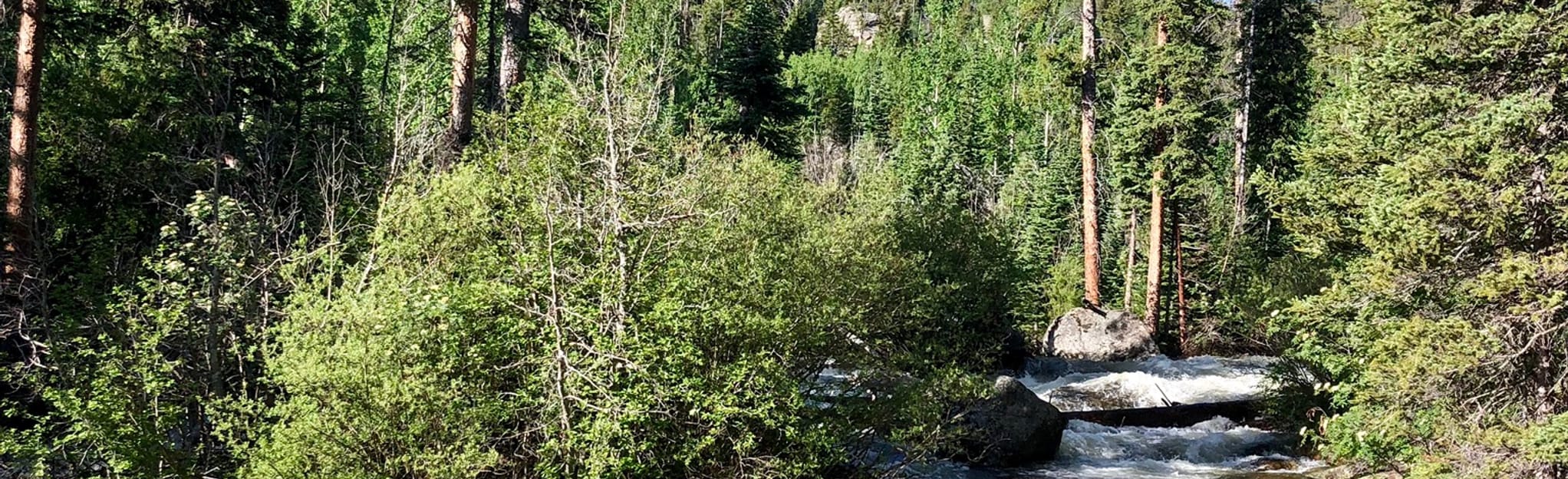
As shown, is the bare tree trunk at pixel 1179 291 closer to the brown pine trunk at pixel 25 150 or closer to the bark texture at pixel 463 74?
the bark texture at pixel 463 74

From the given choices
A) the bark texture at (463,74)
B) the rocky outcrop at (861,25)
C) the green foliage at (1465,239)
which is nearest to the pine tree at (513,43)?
the bark texture at (463,74)

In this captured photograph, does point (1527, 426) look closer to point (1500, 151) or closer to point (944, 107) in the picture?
point (1500, 151)

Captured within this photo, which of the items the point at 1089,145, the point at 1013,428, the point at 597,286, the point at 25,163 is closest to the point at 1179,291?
the point at 1089,145

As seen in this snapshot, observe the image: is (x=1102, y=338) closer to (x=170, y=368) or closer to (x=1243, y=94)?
(x=1243, y=94)

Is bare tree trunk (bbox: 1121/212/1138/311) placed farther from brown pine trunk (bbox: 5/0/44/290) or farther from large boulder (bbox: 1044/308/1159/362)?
brown pine trunk (bbox: 5/0/44/290)

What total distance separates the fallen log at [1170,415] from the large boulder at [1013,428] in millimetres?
1738

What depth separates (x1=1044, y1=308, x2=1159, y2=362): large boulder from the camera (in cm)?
2097

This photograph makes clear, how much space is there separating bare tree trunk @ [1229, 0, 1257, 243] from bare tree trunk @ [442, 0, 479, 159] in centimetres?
1949

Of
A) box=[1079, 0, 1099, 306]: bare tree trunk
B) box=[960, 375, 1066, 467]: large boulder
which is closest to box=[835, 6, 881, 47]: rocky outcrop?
box=[1079, 0, 1099, 306]: bare tree trunk

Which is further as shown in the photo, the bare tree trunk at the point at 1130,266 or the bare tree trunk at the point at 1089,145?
the bare tree trunk at the point at 1130,266

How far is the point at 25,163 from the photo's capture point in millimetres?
9859

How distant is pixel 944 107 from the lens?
6625 cm

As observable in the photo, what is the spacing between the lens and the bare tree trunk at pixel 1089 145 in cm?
2105

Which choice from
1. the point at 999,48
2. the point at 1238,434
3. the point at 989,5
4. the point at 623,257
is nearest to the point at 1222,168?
the point at 1238,434
